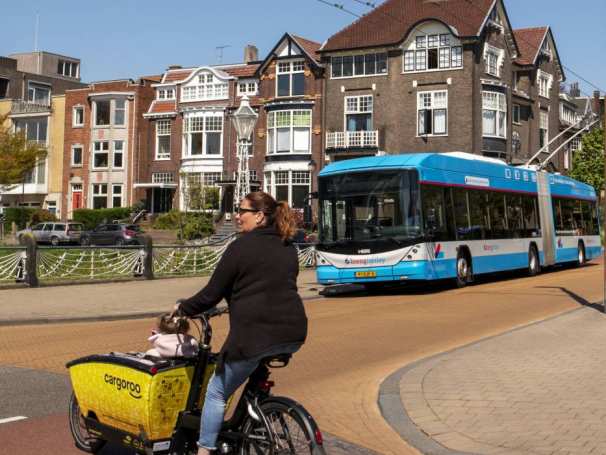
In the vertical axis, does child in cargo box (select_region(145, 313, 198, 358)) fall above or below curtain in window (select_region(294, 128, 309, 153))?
below

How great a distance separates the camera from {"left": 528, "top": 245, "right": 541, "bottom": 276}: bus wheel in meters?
25.0

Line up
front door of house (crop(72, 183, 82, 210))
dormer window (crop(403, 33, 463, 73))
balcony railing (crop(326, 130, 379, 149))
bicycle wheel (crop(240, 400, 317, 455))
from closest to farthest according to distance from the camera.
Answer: bicycle wheel (crop(240, 400, 317, 455)) → dormer window (crop(403, 33, 463, 73)) → balcony railing (crop(326, 130, 379, 149)) → front door of house (crop(72, 183, 82, 210))

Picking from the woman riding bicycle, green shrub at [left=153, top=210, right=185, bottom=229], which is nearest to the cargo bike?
the woman riding bicycle

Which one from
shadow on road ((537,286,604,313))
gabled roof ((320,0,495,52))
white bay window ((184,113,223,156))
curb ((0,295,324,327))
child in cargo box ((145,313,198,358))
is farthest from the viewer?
white bay window ((184,113,223,156))

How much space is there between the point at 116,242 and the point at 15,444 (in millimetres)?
37567

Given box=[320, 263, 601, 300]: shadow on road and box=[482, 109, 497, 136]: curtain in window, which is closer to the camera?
box=[320, 263, 601, 300]: shadow on road

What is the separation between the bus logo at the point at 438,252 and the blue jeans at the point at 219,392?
1432cm

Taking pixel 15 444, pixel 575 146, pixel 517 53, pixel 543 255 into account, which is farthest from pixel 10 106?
pixel 15 444

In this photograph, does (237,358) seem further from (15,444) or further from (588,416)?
(588,416)

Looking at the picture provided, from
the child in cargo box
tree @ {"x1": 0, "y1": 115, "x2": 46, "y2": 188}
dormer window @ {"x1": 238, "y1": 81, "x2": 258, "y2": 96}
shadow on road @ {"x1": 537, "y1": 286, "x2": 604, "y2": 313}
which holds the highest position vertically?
dormer window @ {"x1": 238, "y1": 81, "x2": 258, "y2": 96}

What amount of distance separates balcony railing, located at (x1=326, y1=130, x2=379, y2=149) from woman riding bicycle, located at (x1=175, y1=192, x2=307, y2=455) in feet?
138

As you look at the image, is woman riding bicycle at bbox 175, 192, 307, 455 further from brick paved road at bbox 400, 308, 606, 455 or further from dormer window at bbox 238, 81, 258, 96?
dormer window at bbox 238, 81, 258, 96

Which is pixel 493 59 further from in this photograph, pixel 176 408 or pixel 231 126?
pixel 176 408

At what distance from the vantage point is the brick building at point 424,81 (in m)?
44.9
